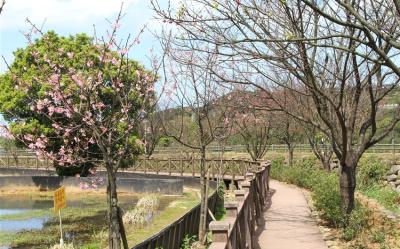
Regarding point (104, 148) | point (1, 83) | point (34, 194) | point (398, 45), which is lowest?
point (34, 194)

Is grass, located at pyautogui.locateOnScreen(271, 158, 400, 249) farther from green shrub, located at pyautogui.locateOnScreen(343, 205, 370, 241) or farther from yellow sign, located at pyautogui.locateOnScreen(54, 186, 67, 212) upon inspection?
yellow sign, located at pyautogui.locateOnScreen(54, 186, 67, 212)

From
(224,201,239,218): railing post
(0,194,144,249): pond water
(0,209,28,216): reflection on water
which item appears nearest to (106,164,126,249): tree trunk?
(224,201,239,218): railing post

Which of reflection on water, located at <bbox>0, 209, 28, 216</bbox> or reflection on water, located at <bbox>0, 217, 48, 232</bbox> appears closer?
reflection on water, located at <bbox>0, 217, 48, 232</bbox>

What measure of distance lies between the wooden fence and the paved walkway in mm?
1556

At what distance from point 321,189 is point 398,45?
8.06 metres

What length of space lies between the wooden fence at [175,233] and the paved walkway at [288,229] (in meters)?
1.56

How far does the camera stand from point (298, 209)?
45.5 feet

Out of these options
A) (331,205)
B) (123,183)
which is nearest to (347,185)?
(331,205)

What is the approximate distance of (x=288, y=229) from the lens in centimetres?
1048

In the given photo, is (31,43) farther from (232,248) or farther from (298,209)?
(298,209)

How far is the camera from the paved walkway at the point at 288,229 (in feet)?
29.3

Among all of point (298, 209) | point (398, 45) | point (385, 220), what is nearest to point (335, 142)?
point (385, 220)

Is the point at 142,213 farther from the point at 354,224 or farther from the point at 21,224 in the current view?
the point at 354,224

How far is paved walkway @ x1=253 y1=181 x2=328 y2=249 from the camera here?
29.3ft
